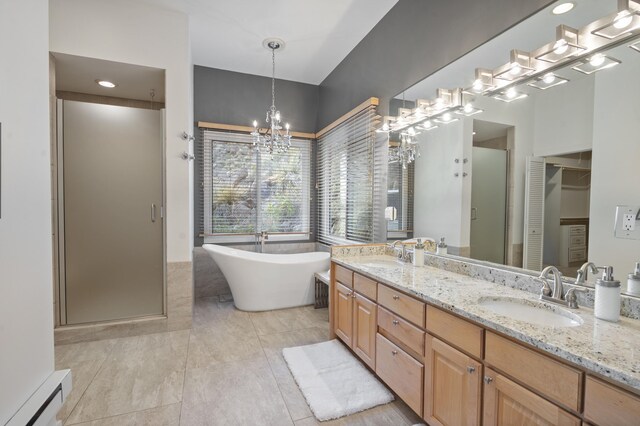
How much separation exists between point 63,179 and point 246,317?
226cm

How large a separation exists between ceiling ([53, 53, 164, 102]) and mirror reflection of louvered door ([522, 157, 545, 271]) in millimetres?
3269

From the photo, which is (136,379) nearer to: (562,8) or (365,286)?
(365,286)

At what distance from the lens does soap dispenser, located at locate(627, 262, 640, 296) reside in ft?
4.03

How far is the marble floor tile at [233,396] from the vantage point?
5.73ft

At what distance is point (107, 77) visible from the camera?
3.00 m

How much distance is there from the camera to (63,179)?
9.07 ft

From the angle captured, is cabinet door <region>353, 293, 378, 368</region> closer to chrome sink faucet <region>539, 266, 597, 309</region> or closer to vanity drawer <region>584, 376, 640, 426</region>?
chrome sink faucet <region>539, 266, 597, 309</region>

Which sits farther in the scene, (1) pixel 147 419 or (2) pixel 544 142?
(1) pixel 147 419

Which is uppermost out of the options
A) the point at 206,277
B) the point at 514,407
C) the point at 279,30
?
the point at 279,30

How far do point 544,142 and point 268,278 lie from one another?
2869 millimetres

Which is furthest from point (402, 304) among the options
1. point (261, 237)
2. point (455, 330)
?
point (261, 237)

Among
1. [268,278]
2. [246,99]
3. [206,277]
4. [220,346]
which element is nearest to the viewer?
[220,346]

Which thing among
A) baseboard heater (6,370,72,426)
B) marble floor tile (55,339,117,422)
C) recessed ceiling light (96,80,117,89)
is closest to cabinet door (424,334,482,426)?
baseboard heater (6,370,72,426)

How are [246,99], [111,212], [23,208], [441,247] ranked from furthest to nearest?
[246,99] < [111,212] < [441,247] < [23,208]
